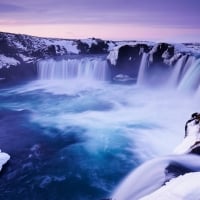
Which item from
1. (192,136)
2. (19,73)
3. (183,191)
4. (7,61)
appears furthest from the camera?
(7,61)

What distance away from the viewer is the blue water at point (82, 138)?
998cm

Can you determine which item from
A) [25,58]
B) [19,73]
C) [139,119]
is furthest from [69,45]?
[139,119]

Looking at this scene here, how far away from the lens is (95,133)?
15.2 m

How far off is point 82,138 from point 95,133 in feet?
3.17

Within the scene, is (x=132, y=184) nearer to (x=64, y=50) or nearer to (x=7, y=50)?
(x=7, y=50)

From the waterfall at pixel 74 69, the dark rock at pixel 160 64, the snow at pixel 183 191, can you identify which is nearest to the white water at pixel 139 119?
the waterfall at pixel 74 69

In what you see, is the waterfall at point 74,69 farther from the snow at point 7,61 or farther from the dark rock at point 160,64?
the dark rock at point 160,64

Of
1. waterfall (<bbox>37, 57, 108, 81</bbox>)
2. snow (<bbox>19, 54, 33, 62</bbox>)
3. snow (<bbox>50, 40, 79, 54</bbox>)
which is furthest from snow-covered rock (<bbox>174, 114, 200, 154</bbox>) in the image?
snow (<bbox>50, 40, 79, 54</bbox>)

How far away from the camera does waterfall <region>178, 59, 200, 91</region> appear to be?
814 inches

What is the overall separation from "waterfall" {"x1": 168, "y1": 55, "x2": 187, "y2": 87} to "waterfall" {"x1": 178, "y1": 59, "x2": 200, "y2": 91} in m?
1.22

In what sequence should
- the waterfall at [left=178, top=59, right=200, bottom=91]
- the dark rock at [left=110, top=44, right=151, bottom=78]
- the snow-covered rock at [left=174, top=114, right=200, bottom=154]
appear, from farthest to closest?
the dark rock at [left=110, top=44, right=151, bottom=78]
the waterfall at [left=178, top=59, right=200, bottom=91]
the snow-covered rock at [left=174, top=114, right=200, bottom=154]

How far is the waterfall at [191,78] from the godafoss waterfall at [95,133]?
0.24ft

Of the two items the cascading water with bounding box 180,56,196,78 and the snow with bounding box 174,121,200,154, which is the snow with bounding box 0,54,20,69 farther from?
the snow with bounding box 174,121,200,154

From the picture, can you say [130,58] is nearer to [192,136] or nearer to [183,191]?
[192,136]
